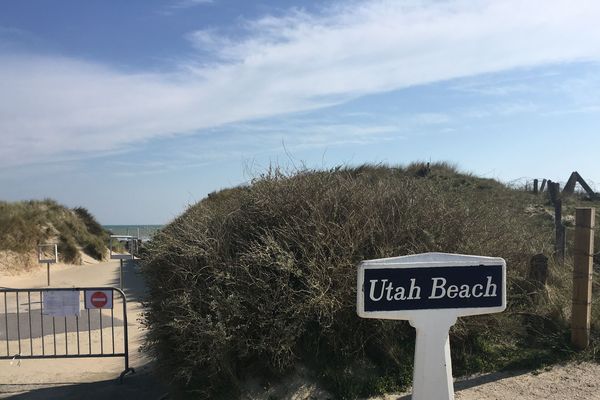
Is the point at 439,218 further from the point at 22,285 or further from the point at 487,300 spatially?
the point at 22,285

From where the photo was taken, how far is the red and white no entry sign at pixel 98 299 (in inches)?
321

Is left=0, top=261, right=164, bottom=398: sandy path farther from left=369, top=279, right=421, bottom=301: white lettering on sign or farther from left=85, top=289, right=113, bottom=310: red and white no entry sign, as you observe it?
left=369, top=279, right=421, bottom=301: white lettering on sign

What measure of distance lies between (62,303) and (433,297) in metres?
6.02

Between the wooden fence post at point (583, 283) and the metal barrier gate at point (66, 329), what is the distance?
17.8 ft

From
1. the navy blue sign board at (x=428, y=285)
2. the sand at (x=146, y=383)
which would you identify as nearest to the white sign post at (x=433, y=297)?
the navy blue sign board at (x=428, y=285)

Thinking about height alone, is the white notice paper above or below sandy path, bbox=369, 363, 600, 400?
above

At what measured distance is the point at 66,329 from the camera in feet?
29.9

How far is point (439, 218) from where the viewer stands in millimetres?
6102

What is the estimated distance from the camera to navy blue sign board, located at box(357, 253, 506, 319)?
3762 millimetres

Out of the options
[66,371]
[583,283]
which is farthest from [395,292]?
[66,371]

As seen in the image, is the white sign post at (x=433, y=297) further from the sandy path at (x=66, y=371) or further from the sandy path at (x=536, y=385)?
the sandy path at (x=66, y=371)

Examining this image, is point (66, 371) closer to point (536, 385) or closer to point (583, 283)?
point (536, 385)


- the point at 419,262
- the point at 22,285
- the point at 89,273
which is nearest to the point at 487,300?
the point at 419,262

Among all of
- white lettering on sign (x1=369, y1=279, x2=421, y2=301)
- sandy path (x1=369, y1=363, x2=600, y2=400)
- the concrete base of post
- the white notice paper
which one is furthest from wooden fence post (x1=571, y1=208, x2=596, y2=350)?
the white notice paper
